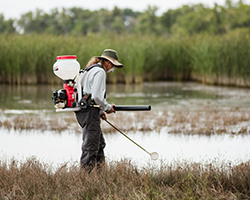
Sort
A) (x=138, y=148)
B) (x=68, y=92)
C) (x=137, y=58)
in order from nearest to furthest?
(x=68, y=92) < (x=138, y=148) < (x=137, y=58)

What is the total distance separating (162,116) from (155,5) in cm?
Answer: 6824

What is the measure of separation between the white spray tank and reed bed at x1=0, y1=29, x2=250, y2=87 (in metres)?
14.7

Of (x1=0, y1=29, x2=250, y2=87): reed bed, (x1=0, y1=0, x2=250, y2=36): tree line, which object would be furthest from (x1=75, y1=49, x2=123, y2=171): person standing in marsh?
(x1=0, y1=0, x2=250, y2=36): tree line

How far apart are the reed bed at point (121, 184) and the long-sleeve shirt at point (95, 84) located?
31.2 inches

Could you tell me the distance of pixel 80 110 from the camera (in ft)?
18.2

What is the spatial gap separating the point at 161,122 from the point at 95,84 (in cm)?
485

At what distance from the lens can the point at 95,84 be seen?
17.7ft

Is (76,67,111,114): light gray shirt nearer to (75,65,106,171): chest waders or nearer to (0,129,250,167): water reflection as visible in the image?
(75,65,106,171): chest waders

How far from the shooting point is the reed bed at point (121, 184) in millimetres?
4375

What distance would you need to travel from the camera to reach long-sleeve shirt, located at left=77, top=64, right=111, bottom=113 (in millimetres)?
5387

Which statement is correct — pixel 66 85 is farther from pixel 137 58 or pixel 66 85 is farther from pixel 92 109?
pixel 137 58

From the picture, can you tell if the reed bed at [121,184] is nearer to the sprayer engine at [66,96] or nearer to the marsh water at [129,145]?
the marsh water at [129,145]

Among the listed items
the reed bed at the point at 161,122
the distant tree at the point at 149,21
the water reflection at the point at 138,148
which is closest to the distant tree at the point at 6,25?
the distant tree at the point at 149,21

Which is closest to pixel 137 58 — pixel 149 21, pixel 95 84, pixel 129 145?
pixel 129 145
